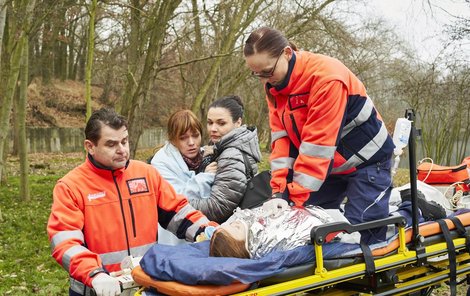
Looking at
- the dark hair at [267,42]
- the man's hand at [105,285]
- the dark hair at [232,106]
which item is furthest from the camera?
the dark hair at [232,106]

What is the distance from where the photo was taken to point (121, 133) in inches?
130

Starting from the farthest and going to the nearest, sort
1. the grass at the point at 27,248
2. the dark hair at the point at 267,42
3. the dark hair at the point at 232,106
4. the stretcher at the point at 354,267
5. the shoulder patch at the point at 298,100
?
the grass at the point at 27,248
the dark hair at the point at 232,106
the shoulder patch at the point at 298,100
the dark hair at the point at 267,42
the stretcher at the point at 354,267

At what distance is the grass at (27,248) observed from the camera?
6764mm

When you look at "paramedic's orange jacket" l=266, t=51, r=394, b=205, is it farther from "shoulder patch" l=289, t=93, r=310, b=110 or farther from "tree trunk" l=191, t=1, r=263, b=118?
"tree trunk" l=191, t=1, r=263, b=118

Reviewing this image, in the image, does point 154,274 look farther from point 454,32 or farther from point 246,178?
point 454,32

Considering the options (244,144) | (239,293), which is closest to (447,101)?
(244,144)

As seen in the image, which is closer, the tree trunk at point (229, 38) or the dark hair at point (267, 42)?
the dark hair at point (267, 42)

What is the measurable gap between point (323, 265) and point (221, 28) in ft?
47.7

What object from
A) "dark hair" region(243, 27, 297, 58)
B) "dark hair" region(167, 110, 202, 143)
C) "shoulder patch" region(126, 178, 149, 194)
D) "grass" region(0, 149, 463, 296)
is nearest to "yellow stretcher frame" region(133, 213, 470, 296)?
"shoulder patch" region(126, 178, 149, 194)

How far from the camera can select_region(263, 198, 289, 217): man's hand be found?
3.06m

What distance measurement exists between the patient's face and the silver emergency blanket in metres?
0.04

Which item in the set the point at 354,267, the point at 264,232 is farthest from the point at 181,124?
the point at 354,267

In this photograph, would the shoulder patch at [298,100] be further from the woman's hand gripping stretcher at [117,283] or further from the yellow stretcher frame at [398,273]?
the woman's hand gripping stretcher at [117,283]

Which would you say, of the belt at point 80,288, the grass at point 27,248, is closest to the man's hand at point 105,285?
the belt at point 80,288
